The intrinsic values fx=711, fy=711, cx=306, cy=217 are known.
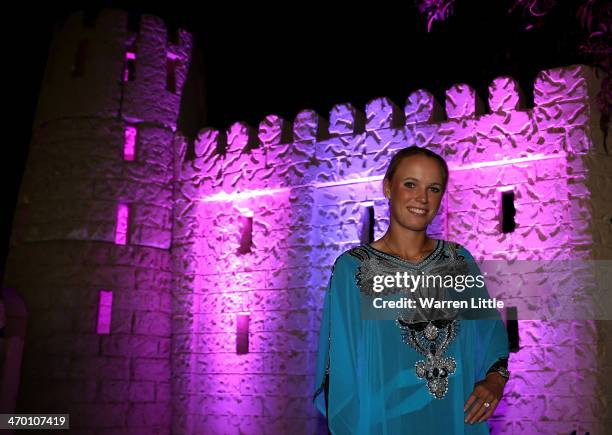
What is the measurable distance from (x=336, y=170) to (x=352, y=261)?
848cm

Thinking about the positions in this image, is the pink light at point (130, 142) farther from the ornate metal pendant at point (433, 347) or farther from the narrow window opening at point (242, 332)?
the ornate metal pendant at point (433, 347)

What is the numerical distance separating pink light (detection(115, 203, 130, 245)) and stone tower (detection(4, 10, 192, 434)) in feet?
0.06

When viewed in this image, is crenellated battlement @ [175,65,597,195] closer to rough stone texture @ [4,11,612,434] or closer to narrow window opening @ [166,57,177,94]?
rough stone texture @ [4,11,612,434]

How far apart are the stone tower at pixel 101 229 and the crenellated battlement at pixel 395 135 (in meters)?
1.02

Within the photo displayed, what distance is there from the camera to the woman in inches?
107

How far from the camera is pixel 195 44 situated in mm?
14234

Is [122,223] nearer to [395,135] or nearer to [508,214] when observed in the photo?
[395,135]

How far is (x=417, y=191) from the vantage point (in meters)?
2.98

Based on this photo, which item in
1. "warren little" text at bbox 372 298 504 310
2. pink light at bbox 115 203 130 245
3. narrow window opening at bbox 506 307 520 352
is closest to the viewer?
"warren little" text at bbox 372 298 504 310

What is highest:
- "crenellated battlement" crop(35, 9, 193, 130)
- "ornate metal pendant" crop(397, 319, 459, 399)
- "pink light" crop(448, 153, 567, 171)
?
"crenellated battlement" crop(35, 9, 193, 130)

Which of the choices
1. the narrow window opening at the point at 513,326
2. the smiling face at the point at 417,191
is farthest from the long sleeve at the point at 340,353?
the narrow window opening at the point at 513,326

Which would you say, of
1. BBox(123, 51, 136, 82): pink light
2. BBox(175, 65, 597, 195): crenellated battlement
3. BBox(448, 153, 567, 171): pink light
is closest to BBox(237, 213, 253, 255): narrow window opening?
BBox(175, 65, 597, 195): crenellated battlement

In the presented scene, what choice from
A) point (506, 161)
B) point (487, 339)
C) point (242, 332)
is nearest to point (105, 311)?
point (242, 332)

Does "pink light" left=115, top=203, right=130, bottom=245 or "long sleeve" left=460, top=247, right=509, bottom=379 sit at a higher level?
"pink light" left=115, top=203, right=130, bottom=245
